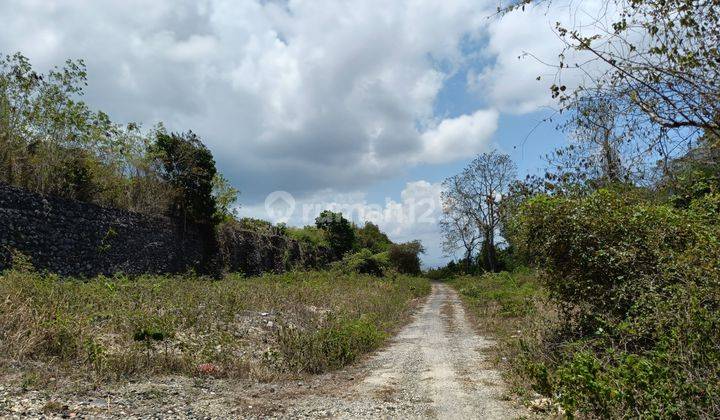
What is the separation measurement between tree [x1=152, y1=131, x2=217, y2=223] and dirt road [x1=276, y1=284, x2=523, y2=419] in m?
11.9

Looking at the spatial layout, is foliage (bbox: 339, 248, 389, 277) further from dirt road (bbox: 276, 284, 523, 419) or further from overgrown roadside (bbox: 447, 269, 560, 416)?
dirt road (bbox: 276, 284, 523, 419)

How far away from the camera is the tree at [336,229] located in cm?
3195

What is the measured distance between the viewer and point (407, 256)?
43094 millimetres

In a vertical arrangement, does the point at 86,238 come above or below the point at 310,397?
above

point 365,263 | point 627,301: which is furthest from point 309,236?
point 627,301

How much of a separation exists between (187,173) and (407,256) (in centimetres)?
2778

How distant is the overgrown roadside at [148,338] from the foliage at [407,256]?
3217 centimetres

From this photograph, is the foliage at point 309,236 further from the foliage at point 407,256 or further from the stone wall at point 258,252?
the foliage at point 407,256

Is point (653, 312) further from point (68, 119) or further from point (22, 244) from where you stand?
point (68, 119)

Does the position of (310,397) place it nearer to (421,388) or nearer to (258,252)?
(421,388)

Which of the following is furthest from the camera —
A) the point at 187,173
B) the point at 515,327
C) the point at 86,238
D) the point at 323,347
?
the point at 187,173

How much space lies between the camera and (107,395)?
16.0ft

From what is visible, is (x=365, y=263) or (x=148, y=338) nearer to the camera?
(x=148, y=338)

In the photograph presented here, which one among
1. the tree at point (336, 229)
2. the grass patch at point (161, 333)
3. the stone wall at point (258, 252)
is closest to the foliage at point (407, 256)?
the tree at point (336, 229)
